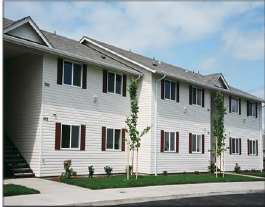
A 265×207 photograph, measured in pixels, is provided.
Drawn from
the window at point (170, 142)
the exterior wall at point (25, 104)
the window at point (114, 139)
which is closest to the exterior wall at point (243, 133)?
the window at point (170, 142)

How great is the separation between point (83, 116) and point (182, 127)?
7454 mm

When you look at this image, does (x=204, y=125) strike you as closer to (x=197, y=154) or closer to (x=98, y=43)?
(x=197, y=154)

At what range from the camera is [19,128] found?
1850 cm

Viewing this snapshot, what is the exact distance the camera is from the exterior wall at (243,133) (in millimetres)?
28525

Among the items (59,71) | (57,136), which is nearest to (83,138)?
(57,136)

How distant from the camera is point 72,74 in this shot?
62.5 feet

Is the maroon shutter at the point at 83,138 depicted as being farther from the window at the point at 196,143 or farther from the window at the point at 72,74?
the window at the point at 196,143

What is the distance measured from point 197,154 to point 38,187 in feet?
44.7

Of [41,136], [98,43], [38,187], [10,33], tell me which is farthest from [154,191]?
[98,43]

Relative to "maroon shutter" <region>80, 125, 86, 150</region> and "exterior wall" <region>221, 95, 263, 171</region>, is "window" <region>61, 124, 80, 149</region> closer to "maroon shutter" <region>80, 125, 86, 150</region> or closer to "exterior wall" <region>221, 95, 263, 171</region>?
"maroon shutter" <region>80, 125, 86, 150</region>

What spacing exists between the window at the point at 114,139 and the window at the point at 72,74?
343 cm

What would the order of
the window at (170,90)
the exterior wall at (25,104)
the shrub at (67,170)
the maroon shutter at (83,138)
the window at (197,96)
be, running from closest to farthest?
1. the shrub at (67,170)
2. the exterior wall at (25,104)
3. the maroon shutter at (83,138)
4. the window at (170,90)
5. the window at (197,96)

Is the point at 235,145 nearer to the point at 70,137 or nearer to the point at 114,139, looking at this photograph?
the point at 114,139

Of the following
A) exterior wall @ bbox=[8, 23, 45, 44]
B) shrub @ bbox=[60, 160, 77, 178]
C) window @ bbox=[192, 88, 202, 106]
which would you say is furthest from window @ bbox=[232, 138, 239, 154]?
exterior wall @ bbox=[8, 23, 45, 44]
